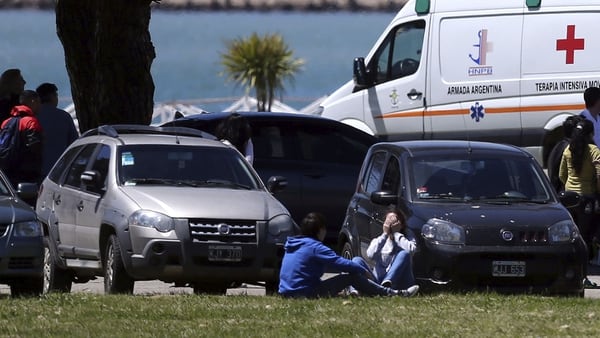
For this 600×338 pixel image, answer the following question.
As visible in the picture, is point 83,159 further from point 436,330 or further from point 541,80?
point 541,80

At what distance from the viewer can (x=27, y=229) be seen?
1352 centimetres

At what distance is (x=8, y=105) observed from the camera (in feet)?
60.8

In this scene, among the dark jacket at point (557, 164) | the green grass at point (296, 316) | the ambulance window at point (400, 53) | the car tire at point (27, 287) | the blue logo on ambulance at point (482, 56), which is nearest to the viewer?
the green grass at point (296, 316)

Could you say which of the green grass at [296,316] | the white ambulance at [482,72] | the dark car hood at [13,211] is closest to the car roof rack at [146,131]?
the dark car hood at [13,211]

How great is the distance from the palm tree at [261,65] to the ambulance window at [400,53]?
35724 millimetres

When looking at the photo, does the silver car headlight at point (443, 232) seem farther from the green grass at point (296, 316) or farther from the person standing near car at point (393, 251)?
the green grass at point (296, 316)

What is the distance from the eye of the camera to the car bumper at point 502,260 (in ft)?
44.6

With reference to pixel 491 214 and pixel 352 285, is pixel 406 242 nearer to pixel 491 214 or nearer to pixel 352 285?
pixel 352 285

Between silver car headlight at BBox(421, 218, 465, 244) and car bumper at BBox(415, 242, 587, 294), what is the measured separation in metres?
0.08

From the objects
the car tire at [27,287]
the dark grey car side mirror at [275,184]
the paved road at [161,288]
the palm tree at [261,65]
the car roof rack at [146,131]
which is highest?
the car roof rack at [146,131]

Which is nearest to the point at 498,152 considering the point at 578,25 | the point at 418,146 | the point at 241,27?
the point at 418,146

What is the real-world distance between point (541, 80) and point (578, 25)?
2.85 ft

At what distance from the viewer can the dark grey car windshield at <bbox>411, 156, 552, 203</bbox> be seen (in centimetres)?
1442

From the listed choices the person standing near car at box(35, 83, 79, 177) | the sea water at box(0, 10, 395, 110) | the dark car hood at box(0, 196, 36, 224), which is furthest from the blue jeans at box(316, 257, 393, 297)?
the sea water at box(0, 10, 395, 110)
